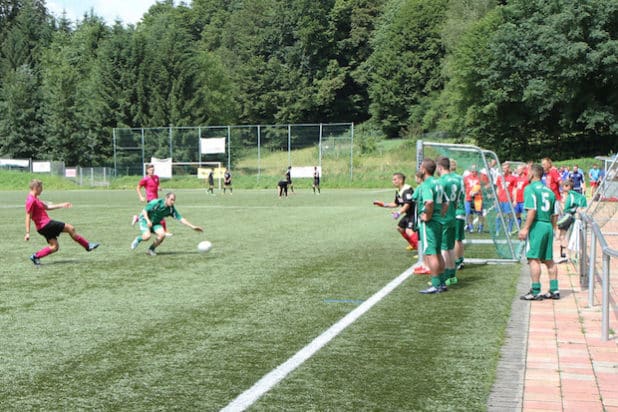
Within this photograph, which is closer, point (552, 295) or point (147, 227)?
point (552, 295)

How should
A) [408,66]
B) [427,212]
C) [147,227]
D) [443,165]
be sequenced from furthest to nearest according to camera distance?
1. [408,66]
2. [147,227]
3. [443,165]
4. [427,212]

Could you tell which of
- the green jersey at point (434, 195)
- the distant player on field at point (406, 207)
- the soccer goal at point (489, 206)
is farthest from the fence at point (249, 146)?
the green jersey at point (434, 195)

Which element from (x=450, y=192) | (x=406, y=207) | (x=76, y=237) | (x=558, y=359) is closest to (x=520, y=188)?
(x=406, y=207)

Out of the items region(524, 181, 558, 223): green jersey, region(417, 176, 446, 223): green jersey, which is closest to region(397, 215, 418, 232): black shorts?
region(417, 176, 446, 223): green jersey

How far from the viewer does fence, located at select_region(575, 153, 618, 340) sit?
23.8 ft

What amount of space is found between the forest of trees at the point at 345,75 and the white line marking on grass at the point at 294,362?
50657mm

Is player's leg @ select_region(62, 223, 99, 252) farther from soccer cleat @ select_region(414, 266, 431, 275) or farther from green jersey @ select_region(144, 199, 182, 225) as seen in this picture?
soccer cleat @ select_region(414, 266, 431, 275)

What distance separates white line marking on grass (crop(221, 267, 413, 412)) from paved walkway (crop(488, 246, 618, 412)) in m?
1.62

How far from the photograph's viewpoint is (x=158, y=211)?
13.7 meters

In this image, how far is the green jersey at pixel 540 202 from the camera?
9000mm

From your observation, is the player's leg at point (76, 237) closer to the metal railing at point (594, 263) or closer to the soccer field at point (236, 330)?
the soccer field at point (236, 330)

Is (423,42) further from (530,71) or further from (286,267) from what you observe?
(286,267)

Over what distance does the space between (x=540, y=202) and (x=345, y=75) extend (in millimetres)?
85849

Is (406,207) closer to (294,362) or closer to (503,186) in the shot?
(503,186)
